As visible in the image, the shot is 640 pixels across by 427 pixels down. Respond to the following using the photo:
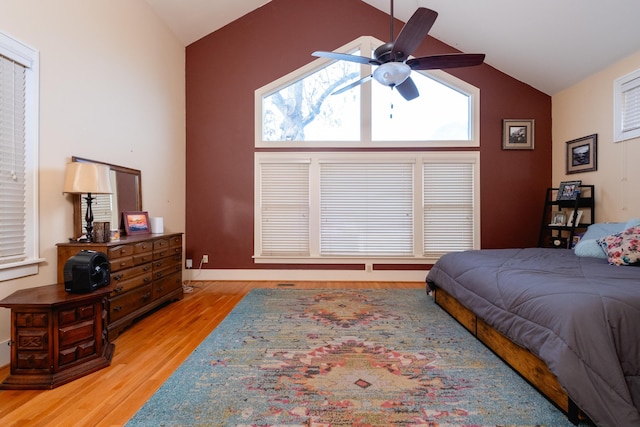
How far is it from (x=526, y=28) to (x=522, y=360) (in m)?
3.86

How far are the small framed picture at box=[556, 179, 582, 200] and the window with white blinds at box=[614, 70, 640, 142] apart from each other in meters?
0.69

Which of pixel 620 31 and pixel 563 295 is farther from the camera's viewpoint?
pixel 620 31

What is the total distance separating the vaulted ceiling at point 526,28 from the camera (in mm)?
3299

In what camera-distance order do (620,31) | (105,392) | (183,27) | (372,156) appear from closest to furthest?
1. (105,392)
2. (620,31)
3. (183,27)
4. (372,156)

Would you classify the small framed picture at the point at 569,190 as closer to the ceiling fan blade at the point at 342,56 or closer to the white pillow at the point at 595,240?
the white pillow at the point at 595,240

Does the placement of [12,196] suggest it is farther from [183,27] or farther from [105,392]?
[183,27]

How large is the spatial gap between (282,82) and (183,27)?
158 cm

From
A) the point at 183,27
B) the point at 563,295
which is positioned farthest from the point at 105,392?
the point at 183,27

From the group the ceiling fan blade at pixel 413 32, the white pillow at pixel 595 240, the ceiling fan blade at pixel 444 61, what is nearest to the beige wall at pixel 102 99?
the ceiling fan blade at pixel 413 32

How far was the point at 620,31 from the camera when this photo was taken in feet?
10.8

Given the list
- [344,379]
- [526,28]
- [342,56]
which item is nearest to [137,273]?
[344,379]

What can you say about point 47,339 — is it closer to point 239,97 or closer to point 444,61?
point 444,61

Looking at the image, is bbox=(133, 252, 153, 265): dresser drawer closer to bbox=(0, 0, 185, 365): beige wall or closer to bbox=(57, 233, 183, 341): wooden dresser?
bbox=(57, 233, 183, 341): wooden dresser

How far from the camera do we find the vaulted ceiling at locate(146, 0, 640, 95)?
130 inches
